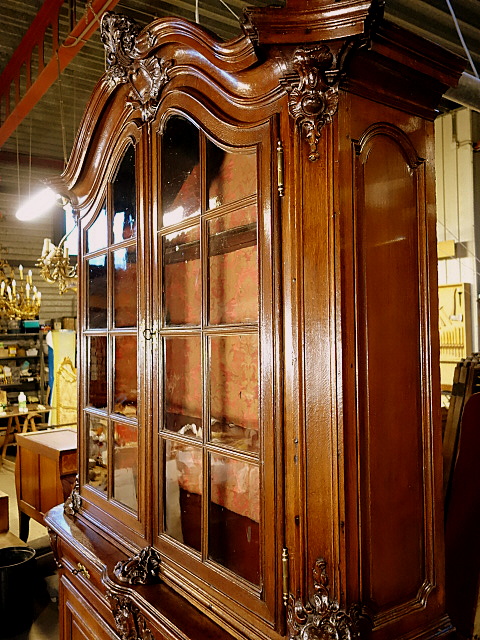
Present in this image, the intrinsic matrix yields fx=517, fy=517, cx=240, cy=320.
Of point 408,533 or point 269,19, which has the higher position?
point 269,19

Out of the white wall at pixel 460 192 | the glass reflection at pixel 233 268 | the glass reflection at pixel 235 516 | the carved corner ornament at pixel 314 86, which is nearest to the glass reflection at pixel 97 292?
the glass reflection at pixel 233 268

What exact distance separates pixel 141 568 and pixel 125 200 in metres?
1.11

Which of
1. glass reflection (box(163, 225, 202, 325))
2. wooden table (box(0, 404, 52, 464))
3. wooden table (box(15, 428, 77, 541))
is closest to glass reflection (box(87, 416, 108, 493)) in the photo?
glass reflection (box(163, 225, 202, 325))

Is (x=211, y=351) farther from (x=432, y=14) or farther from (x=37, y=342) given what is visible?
(x=37, y=342)

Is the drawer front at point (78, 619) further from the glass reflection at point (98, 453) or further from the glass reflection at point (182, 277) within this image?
the glass reflection at point (182, 277)

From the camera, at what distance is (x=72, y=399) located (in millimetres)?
7367

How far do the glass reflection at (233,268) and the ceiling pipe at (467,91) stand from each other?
3.36 ft

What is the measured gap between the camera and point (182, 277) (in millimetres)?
1421

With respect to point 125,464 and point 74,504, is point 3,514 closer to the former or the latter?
point 74,504

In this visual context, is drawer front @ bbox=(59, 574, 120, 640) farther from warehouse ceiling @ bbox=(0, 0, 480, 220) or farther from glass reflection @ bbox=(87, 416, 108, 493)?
warehouse ceiling @ bbox=(0, 0, 480, 220)

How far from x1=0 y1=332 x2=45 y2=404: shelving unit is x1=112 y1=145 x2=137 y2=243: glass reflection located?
7923 mm

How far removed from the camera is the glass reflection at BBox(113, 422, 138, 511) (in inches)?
62.9

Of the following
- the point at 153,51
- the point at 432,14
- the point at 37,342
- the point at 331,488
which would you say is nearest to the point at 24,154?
the point at 37,342

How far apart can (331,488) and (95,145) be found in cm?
147
